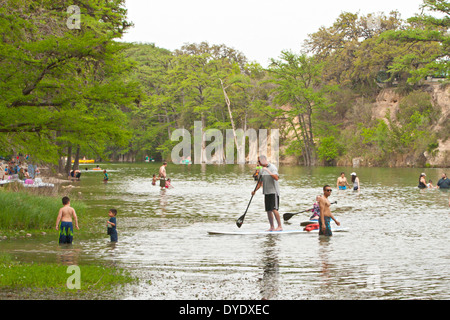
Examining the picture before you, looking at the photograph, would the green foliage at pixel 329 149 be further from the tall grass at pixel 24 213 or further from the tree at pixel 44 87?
the tree at pixel 44 87

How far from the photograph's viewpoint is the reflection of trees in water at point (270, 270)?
10.6 m

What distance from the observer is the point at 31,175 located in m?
36.5

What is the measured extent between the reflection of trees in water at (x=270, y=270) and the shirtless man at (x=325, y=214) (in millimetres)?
1578

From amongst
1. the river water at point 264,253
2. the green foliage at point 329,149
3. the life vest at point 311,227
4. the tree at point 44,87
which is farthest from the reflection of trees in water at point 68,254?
the green foliage at point 329,149

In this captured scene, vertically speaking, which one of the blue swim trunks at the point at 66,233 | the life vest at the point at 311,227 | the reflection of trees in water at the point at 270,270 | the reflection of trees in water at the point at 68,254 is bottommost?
the reflection of trees in water at the point at 270,270

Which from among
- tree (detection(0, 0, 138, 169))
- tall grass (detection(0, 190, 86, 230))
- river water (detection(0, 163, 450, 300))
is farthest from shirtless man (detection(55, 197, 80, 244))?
tall grass (detection(0, 190, 86, 230))

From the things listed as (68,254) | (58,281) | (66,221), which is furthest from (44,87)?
(58,281)

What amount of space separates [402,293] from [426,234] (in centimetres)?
865

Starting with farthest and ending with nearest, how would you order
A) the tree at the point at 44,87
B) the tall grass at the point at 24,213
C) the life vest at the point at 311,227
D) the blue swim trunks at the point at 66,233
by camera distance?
the life vest at the point at 311,227 → the tall grass at the point at 24,213 → the tree at the point at 44,87 → the blue swim trunks at the point at 66,233

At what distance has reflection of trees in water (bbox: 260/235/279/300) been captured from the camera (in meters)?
10.6

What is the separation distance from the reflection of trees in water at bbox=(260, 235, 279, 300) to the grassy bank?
255 cm

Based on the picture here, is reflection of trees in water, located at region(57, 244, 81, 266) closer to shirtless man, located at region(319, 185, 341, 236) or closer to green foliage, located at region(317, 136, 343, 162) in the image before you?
shirtless man, located at region(319, 185, 341, 236)

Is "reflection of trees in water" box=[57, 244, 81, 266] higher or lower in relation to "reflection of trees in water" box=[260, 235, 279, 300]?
higher

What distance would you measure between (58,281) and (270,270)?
14.9 feet
